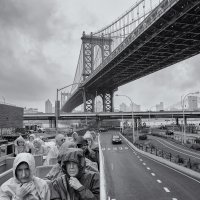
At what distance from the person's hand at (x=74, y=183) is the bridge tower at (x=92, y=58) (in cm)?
9973

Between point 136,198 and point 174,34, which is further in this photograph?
point 174,34

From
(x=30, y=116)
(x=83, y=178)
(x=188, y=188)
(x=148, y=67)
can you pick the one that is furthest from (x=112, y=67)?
(x=83, y=178)

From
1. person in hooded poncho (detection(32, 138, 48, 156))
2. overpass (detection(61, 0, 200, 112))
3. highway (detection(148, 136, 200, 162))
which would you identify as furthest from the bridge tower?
person in hooded poncho (detection(32, 138, 48, 156))

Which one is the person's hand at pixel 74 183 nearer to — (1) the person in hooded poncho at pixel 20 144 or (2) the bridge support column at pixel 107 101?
(1) the person in hooded poncho at pixel 20 144

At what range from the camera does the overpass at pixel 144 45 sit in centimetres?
4200

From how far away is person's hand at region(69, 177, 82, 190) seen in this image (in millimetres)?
3289

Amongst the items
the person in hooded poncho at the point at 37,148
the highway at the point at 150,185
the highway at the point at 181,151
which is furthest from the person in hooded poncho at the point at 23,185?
the highway at the point at 181,151

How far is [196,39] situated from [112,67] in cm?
2390

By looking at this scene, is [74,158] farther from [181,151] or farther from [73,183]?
[181,151]

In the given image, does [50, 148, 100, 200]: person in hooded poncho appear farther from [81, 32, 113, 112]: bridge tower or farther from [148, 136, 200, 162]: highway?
[81, 32, 113, 112]: bridge tower

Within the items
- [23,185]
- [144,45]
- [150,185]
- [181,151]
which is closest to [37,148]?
[23,185]

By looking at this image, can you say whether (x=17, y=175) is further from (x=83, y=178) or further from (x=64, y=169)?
(x=83, y=178)

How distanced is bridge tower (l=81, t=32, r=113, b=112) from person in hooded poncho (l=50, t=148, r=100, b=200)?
99.5m

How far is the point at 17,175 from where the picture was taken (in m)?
3.40
